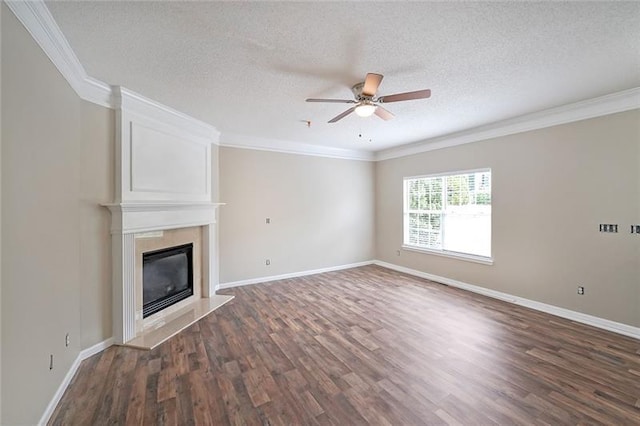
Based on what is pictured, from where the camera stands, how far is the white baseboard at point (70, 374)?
5.84 feet

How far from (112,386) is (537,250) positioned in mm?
5219

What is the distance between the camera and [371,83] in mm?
2236

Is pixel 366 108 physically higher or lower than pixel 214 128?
lower

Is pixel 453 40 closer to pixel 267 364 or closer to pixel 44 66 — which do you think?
pixel 44 66

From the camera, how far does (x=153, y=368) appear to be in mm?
2369

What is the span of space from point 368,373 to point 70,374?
259 cm

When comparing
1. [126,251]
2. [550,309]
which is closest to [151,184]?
[126,251]

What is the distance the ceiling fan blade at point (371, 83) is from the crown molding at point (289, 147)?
2.88 metres

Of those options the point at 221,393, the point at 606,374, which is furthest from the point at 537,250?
the point at 221,393

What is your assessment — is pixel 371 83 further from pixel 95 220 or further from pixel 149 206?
pixel 95 220

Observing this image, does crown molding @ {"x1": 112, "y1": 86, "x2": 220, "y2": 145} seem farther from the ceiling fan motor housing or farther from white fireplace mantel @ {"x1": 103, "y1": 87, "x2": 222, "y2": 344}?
the ceiling fan motor housing

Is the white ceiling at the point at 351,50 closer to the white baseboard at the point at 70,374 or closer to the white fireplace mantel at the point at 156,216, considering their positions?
the white fireplace mantel at the point at 156,216

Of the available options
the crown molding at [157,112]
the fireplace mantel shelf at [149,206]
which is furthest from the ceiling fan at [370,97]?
the fireplace mantel shelf at [149,206]

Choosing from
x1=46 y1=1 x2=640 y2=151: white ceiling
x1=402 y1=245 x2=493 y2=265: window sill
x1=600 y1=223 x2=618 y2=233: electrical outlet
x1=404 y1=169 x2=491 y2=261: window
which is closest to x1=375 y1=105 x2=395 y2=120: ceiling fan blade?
x1=46 y1=1 x2=640 y2=151: white ceiling
